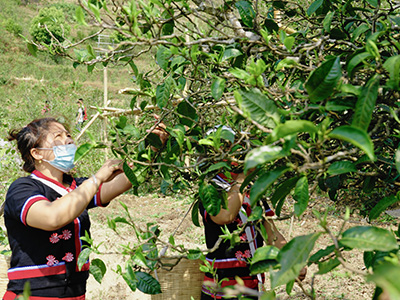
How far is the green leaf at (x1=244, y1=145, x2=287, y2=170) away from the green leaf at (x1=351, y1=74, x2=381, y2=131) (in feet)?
0.51

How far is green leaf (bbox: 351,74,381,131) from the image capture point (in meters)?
0.75

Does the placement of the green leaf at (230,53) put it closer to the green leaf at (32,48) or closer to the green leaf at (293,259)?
the green leaf at (293,259)

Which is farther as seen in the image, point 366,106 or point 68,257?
point 68,257

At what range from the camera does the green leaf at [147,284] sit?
1303 mm

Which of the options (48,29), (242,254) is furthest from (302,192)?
(242,254)

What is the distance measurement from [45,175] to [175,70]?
120 cm

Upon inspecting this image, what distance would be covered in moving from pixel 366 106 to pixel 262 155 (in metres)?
0.23

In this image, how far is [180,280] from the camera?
2178mm

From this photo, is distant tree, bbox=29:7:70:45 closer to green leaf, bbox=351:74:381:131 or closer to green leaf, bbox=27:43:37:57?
green leaf, bbox=27:43:37:57

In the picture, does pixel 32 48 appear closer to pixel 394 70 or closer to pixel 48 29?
pixel 48 29

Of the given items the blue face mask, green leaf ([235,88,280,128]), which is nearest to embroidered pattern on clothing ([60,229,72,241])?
the blue face mask

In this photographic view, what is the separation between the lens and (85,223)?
7.11ft

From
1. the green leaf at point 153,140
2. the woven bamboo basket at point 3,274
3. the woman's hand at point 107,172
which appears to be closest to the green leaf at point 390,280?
the green leaf at point 153,140

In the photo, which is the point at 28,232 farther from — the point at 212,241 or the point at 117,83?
the point at 117,83
